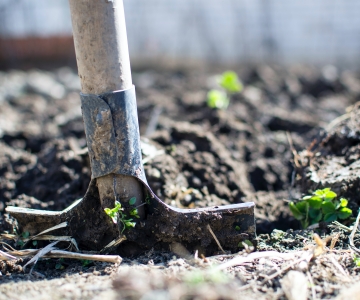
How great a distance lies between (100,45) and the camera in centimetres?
172

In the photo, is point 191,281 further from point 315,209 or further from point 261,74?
point 261,74

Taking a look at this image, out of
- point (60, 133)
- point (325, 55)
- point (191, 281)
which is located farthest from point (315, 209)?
point (325, 55)

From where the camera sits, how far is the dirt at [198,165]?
5.36ft

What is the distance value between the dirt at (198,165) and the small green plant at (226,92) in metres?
0.08

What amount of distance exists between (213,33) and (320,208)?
7103mm

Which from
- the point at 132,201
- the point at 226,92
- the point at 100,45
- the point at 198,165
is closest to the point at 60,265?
the point at 132,201

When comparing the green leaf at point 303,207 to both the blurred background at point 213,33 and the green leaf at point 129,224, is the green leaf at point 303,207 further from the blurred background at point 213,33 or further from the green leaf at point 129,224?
the blurred background at point 213,33

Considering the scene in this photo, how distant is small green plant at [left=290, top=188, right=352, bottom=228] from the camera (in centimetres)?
207

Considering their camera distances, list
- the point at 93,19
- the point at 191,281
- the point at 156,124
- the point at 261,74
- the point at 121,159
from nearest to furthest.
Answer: the point at 191,281 → the point at 93,19 → the point at 121,159 → the point at 156,124 → the point at 261,74

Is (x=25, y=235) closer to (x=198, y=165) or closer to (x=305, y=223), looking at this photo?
(x=198, y=165)

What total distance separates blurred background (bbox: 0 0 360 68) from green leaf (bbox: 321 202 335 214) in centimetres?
644

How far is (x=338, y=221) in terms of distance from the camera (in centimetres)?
212

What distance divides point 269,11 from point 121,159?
24.6 ft

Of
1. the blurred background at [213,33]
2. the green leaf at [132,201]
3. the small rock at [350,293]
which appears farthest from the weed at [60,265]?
the blurred background at [213,33]
